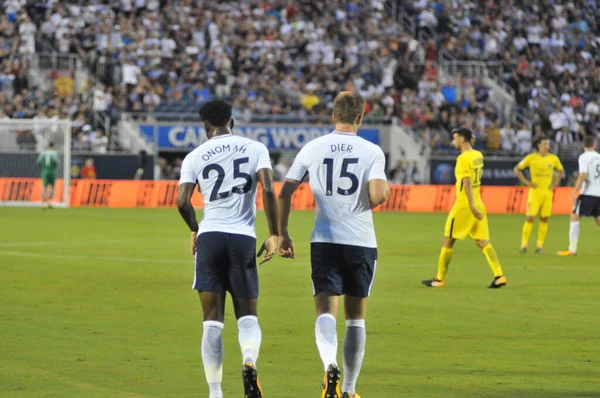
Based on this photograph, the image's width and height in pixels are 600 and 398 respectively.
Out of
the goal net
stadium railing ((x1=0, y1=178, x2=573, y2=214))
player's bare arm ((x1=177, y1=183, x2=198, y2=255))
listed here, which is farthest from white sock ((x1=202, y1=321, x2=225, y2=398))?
stadium railing ((x1=0, y1=178, x2=573, y2=214))

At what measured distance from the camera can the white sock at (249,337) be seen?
321 inches

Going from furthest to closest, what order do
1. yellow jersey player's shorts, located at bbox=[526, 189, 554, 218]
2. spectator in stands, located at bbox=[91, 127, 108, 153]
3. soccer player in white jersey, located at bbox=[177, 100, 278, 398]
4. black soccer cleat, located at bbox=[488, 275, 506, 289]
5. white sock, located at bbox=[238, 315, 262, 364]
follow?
spectator in stands, located at bbox=[91, 127, 108, 153] < yellow jersey player's shorts, located at bbox=[526, 189, 554, 218] < black soccer cleat, located at bbox=[488, 275, 506, 289] < soccer player in white jersey, located at bbox=[177, 100, 278, 398] < white sock, located at bbox=[238, 315, 262, 364]

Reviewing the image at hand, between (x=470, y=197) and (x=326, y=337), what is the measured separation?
324 inches

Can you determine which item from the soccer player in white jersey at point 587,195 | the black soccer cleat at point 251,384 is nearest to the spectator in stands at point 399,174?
the soccer player in white jersey at point 587,195

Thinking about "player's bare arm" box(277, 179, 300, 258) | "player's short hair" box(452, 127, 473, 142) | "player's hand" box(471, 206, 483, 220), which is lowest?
"player's hand" box(471, 206, 483, 220)

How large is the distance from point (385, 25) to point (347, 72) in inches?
145

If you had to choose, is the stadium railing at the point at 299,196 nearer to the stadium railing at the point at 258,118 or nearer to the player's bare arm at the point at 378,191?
the stadium railing at the point at 258,118

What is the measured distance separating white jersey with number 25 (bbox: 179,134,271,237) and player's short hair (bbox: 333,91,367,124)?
639 mm

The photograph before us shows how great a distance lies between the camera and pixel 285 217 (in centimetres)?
858

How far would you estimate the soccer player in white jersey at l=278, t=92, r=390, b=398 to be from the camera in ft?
28.1

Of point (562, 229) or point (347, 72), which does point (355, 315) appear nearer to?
point (562, 229)

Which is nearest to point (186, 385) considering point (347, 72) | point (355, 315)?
point (355, 315)

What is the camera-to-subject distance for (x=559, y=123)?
48062 mm

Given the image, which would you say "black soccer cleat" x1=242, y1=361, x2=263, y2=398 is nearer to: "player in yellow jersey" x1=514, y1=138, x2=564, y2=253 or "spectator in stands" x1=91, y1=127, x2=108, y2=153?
"player in yellow jersey" x1=514, y1=138, x2=564, y2=253
